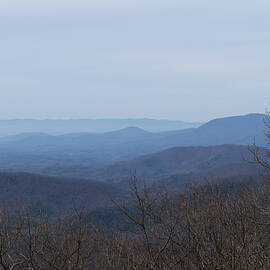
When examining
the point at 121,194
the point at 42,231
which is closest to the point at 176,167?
the point at 121,194

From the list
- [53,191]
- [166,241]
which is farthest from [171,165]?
[166,241]

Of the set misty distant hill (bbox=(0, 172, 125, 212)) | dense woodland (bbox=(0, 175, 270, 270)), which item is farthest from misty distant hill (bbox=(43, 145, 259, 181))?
dense woodland (bbox=(0, 175, 270, 270))

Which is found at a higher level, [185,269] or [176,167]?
[185,269]

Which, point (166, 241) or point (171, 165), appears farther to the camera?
point (171, 165)

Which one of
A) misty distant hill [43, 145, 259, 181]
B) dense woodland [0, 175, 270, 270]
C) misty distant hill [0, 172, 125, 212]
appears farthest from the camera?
misty distant hill [43, 145, 259, 181]

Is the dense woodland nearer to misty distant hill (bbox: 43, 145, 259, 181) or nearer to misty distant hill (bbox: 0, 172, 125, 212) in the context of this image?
misty distant hill (bbox: 0, 172, 125, 212)

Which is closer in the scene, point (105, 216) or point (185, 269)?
point (185, 269)

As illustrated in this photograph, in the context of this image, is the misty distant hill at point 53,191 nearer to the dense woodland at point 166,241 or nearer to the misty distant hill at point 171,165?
the misty distant hill at point 171,165

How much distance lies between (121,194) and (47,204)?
71.2 ft

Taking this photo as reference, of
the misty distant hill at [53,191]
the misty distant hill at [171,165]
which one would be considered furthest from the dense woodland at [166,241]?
the misty distant hill at [171,165]

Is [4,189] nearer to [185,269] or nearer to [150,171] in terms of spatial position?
[150,171]

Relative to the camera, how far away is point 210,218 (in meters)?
11.1

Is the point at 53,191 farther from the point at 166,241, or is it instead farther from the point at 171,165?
the point at 166,241

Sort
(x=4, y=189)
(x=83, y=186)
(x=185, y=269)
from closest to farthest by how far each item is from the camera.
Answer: (x=185, y=269) → (x=4, y=189) → (x=83, y=186)
